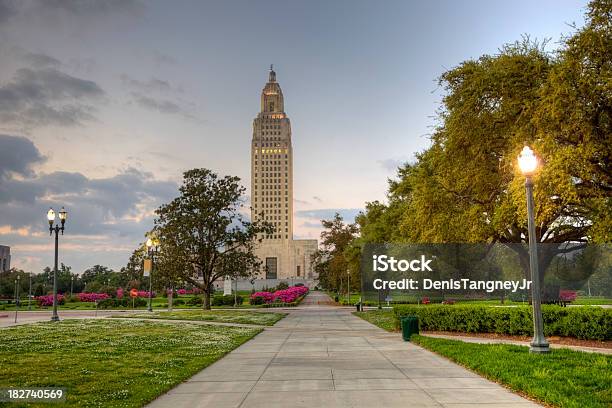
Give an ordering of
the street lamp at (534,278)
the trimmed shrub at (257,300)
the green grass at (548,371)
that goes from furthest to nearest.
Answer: the trimmed shrub at (257,300) → the street lamp at (534,278) → the green grass at (548,371)

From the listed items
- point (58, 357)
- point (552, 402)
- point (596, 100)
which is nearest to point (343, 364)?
point (552, 402)

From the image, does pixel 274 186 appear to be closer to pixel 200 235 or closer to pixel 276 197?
→ pixel 276 197

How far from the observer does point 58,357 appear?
1589cm

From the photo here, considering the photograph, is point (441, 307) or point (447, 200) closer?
point (441, 307)

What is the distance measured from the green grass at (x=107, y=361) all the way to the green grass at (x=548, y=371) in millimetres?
7203

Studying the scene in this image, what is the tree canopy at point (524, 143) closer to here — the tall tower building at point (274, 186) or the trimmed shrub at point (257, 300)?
the trimmed shrub at point (257, 300)

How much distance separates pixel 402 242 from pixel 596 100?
23371mm

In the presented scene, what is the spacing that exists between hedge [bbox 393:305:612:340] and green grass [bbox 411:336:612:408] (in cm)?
388

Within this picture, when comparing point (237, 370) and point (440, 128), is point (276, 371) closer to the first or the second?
point (237, 370)

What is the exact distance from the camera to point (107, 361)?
15.2 m

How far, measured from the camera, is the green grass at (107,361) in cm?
1061

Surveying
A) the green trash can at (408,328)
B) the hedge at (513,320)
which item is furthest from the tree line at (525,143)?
the green trash can at (408,328)

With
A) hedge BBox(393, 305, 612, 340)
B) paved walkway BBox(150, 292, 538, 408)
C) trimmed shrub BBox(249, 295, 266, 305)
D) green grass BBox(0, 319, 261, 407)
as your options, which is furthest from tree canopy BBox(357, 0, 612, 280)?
trimmed shrub BBox(249, 295, 266, 305)

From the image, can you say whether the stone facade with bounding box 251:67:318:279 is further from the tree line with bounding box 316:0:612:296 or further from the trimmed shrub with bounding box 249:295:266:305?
the tree line with bounding box 316:0:612:296
